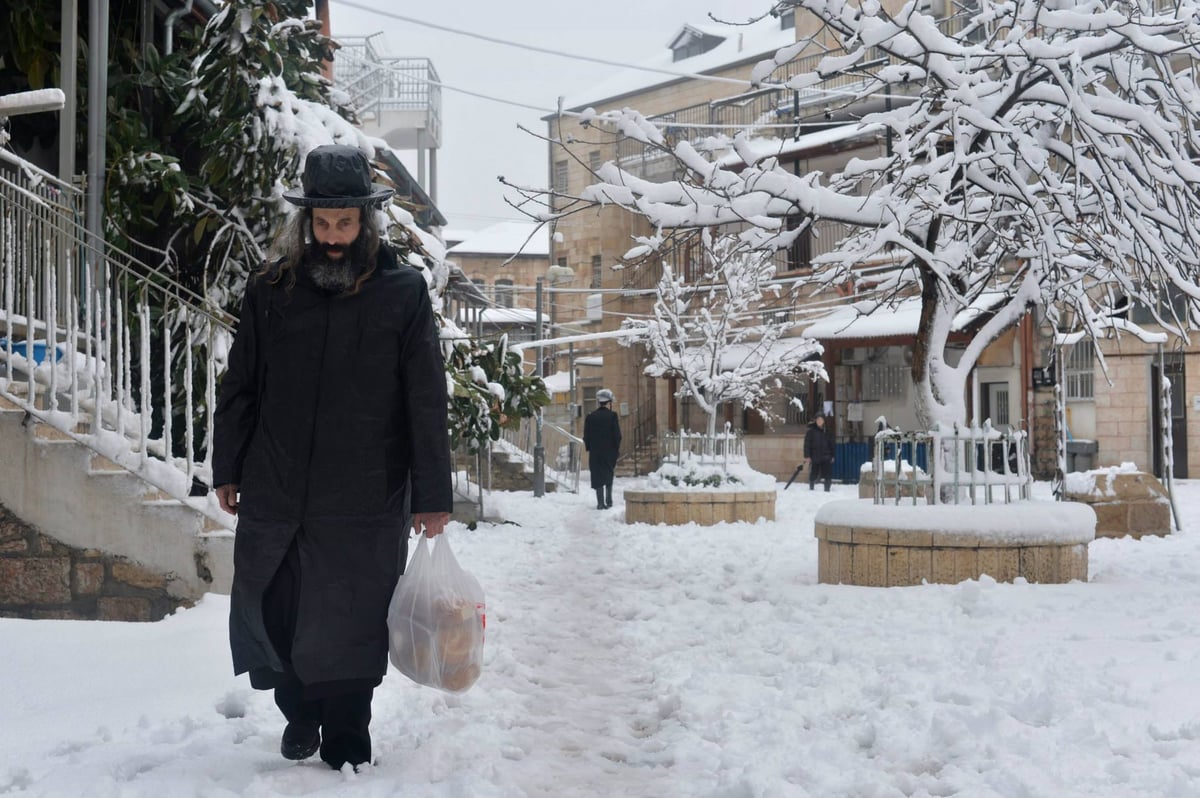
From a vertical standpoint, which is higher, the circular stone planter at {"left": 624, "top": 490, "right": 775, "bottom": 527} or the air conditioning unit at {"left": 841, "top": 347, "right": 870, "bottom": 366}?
the air conditioning unit at {"left": 841, "top": 347, "right": 870, "bottom": 366}

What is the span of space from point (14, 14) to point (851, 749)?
8.49 meters

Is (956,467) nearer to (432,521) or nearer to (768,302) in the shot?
(432,521)

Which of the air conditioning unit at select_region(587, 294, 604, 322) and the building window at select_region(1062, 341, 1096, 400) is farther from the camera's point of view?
the air conditioning unit at select_region(587, 294, 604, 322)

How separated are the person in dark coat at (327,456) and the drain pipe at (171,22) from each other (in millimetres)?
7344

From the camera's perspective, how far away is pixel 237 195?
28.9 feet

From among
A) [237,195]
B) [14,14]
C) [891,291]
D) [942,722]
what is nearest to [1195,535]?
[891,291]

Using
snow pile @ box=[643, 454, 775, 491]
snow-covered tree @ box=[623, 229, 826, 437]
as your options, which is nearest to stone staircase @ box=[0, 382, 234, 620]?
snow pile @ box=[643, 454, 775, 491]

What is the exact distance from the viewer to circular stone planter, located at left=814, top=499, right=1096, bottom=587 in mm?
7105

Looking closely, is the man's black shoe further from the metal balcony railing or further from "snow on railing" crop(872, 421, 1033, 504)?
the metal balcony railing

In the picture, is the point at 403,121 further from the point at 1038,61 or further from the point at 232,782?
the point at 232,782

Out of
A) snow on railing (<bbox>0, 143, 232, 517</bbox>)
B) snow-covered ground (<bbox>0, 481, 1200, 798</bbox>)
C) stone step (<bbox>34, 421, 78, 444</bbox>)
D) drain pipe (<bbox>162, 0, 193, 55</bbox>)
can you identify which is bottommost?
snow-covered ground (<bbox>0, 481, 1200, 798</bbox>)

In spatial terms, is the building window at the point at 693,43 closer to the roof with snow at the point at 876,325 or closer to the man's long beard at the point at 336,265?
the roof with snow at the point at 876,325

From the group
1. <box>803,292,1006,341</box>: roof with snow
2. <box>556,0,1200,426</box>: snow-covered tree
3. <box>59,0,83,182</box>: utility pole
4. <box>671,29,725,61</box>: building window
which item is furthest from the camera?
<box>671,29,725,61</box>: building window

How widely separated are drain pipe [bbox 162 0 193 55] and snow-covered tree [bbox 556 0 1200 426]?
4.71 meters
